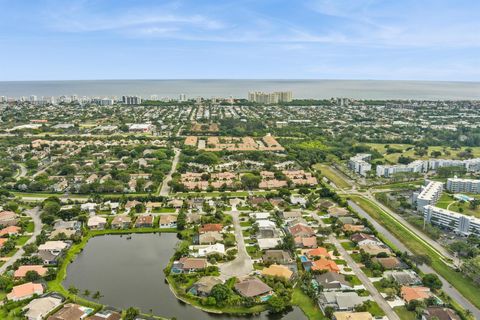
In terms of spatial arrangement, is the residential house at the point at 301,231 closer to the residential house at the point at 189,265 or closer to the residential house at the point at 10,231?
the residential house at the point at 189,265

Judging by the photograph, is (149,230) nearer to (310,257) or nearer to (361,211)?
(310,257)

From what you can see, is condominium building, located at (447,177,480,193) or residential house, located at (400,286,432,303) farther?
condominium building, located at (447,177,480,193)

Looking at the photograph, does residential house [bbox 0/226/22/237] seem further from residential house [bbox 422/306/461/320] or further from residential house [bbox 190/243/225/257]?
residential house [bbox 422/306/461/320]

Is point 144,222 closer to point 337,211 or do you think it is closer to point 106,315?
point 106,315

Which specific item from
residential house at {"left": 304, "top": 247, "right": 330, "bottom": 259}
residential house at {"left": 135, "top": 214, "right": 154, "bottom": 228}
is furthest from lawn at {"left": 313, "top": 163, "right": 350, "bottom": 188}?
residential house at {"left": 135, "top": 214, "right": 154, "bottom": 228}

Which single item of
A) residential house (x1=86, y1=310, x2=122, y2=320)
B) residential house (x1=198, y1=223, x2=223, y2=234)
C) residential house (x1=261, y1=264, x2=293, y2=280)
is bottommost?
residential house (x1=86, y1=310, x2=122, y2=320)
